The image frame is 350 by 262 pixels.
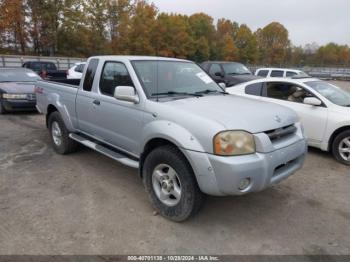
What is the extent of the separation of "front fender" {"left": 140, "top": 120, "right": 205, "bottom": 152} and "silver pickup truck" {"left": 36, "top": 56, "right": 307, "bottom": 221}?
10mm

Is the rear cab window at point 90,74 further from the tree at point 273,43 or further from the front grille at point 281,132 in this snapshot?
the tree at point 273,43

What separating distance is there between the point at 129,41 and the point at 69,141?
117ft

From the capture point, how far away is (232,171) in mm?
2779

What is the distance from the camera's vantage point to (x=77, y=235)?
10.1 feet

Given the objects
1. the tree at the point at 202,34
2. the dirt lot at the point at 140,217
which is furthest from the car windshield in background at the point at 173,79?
the tree at the point at 202,34

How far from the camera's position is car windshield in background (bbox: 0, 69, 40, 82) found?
A: 10037 millimetres

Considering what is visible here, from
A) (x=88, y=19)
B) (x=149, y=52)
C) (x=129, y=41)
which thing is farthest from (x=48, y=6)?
(x=149, y=52)

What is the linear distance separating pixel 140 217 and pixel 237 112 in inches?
65.3

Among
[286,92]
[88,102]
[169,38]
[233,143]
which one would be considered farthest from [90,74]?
[169,38]

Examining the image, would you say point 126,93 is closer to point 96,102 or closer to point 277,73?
point 96,102

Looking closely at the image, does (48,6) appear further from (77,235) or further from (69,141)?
(77,235)

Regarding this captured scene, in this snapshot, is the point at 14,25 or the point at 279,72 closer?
the point at 279,72

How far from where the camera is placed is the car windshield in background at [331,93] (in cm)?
575

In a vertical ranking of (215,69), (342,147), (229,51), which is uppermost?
(229,51)
